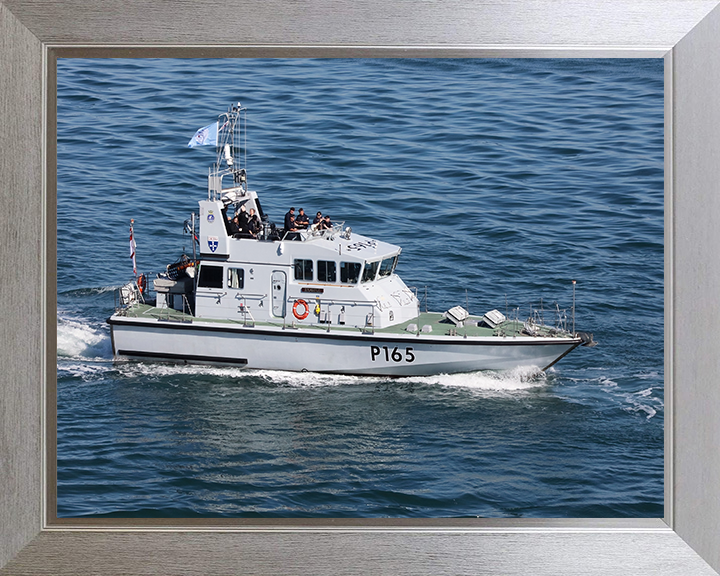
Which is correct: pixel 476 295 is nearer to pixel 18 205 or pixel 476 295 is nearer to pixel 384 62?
pixel 384 62

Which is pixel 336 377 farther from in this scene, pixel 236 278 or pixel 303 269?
pixel 236 278

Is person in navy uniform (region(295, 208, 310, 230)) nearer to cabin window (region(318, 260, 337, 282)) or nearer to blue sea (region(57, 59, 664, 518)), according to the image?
cabin window (region(318, 260, 337, 282))

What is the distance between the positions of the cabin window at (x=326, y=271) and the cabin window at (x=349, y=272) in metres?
0.15

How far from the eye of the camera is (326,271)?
1848cm

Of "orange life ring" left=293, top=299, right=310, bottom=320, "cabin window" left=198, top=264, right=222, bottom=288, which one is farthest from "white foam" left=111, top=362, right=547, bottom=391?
"cabin window" left=198, top=264, right=222, bottom=288

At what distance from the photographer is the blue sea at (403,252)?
40.0ft

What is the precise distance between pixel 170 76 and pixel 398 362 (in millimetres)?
8201

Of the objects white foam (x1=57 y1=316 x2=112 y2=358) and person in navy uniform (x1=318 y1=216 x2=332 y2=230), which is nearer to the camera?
person in navy uniform (x1=318 y1=216 x2=332 y2=230)

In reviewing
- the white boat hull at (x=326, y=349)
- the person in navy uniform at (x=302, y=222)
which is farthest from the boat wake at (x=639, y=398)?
the person in navy uniform at (x=302, y=222)

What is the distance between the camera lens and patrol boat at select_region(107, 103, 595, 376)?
17.9m

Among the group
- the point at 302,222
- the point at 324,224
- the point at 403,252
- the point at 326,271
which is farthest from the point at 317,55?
the point at 403,252

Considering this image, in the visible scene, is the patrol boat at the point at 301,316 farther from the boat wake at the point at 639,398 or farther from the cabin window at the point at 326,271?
the boat wake at the point at 639,398

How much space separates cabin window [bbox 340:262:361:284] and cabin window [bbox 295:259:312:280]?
621mm

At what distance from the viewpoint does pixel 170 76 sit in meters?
21.2
